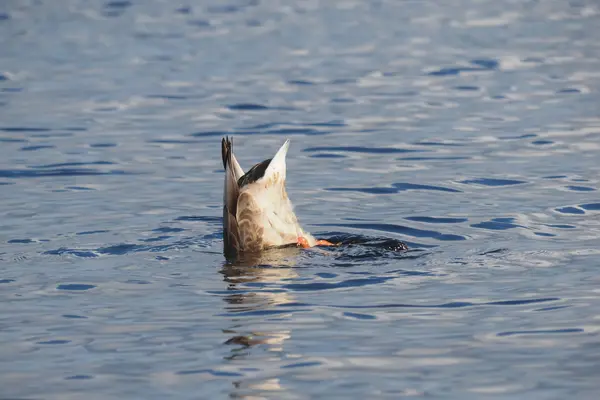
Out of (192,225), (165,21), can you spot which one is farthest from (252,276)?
(165,21)

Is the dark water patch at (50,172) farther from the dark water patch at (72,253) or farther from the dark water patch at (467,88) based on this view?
the dark water patch at (467,88)

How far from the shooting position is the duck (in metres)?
9.72

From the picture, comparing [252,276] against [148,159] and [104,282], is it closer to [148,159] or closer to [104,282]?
[104,282]

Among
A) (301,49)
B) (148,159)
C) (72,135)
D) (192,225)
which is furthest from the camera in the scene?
(301,49)

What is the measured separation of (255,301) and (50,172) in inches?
204

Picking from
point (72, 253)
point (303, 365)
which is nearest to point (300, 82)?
point (72, 253)

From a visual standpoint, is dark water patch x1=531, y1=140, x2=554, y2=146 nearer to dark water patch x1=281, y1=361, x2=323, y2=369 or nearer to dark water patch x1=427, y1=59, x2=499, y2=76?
dark water patch x1=427, y1=59, x2=499, y2=76

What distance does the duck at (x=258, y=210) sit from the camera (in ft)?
31.9

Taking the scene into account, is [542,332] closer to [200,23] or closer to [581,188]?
[581,188]

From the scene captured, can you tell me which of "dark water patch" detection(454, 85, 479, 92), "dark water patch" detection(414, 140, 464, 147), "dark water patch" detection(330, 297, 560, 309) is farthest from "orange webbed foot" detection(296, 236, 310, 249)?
"dark water patch" detection(454, 85, 479, 92)

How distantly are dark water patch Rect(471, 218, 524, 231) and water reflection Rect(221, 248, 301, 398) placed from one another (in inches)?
65.8

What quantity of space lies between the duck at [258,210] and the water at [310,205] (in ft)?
0.96

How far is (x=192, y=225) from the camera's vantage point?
35.3 ft

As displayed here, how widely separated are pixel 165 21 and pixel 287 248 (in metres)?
13.6
